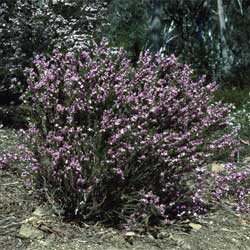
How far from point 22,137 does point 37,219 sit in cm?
69

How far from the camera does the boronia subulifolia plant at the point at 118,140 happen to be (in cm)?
424

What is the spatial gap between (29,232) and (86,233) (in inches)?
15.5

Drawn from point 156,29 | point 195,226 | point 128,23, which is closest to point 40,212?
point 195,226

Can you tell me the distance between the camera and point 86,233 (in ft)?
14.1

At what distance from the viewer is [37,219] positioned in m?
4.35

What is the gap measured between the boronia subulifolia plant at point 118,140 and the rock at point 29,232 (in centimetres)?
31

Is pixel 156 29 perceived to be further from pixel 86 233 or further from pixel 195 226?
pixel 86 233

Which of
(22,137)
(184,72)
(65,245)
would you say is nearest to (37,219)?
(65,245)

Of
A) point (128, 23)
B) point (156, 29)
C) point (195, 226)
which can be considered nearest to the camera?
point (195, 226)

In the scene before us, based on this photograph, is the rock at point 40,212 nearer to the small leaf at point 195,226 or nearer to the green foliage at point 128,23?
the small leaf at point 195,226

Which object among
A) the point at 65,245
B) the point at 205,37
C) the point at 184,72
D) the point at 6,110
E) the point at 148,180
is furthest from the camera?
the point at 205,37

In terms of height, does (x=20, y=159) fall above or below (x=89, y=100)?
below

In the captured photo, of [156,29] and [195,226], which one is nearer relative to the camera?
[195,226]

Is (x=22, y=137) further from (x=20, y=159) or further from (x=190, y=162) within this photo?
(x=190, y=162)
